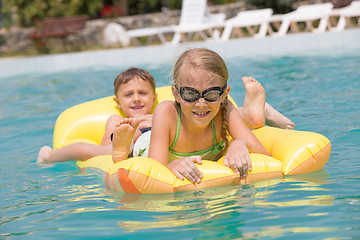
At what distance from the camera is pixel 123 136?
3.08 m

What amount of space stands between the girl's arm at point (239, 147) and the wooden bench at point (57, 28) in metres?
12.5

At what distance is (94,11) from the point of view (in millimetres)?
17344

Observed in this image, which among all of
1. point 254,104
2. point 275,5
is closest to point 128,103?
point 254,104

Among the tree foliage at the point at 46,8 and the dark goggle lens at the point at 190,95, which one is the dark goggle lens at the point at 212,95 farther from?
the tree foliage at the point at 46,8

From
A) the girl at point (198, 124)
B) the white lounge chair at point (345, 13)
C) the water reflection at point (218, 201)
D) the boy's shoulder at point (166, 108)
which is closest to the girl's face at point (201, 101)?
the girl at point (198, 124)

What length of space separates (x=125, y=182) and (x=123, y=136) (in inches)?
14.2

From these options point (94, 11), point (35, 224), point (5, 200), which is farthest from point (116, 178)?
point (94, 11)

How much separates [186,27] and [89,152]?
9.74 metres

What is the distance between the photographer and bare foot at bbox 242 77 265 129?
11.6 feet

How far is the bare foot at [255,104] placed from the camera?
355 centimetres

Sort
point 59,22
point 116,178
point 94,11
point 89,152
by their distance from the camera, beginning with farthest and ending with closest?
point 94,11
point 59,22
point 89,152
point 116,178

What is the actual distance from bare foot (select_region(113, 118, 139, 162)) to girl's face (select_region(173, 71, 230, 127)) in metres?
0.33

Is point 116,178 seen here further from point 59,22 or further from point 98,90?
point 59,22

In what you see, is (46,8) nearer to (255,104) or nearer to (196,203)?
(255,104)
